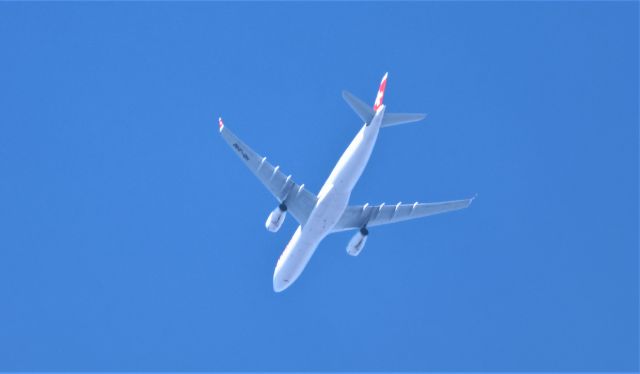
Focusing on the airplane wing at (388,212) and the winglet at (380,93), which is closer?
the winglet at (380,93)

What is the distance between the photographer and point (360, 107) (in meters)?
53.2

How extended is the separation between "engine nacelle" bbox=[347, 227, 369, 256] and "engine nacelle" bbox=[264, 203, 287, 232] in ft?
16.7

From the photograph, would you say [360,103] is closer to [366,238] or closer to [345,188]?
[345,188]

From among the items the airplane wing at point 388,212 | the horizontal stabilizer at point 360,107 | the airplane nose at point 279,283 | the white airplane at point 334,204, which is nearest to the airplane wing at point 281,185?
the white airplane at point 334,204

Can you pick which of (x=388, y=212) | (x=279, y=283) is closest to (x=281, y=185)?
(x=279, y=283)

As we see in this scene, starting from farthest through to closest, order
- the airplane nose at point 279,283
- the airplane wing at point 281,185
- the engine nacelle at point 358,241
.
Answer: the engine nacelle at point 358,241 < the airplane nose at point 279,283 < the airplane wing at point 281,185

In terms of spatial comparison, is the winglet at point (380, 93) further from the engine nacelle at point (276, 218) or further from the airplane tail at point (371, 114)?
the engine nacelle at point (276, 218)

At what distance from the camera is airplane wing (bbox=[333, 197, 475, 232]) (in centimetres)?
6203

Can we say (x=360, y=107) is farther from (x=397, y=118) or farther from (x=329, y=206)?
(x=329, y=206)

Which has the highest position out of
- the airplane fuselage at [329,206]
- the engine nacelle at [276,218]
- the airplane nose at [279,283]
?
the engine nacelle at [276,218]

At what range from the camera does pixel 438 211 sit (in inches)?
2458

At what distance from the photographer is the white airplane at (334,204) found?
53375mm

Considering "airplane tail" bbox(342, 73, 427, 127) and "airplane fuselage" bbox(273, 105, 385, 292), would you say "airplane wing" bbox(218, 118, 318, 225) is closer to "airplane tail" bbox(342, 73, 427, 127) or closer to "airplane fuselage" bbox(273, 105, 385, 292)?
"airplane fuselage" bbox(273, 105, 385, 292)

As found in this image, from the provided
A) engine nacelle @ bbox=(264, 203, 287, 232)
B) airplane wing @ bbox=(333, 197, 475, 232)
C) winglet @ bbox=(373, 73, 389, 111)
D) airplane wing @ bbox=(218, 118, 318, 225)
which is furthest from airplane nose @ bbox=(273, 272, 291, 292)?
winglet @ bbox=(373, 73, 389, 111)
